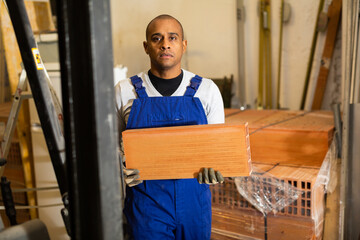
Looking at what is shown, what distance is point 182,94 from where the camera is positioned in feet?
5.82

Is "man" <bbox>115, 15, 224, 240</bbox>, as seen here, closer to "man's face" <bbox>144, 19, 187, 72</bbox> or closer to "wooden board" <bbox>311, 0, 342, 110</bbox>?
"man's face" <bbox>144, 19, 187, 72</bbox>

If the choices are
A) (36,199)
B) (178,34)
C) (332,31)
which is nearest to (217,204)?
(178,34)

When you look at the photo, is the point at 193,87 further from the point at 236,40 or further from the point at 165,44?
the point at 236,40

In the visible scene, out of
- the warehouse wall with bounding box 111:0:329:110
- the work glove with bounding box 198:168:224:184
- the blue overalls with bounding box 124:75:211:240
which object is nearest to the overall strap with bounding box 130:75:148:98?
the blue overalls with bounding box 124:75:211:240

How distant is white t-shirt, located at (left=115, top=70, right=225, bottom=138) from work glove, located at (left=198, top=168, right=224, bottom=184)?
12.4 inches

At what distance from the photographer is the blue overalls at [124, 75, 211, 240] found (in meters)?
1.71

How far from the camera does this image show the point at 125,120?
5.96ft

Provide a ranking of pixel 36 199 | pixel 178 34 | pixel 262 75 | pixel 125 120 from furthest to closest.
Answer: pixel 262 75
pixel 36 199
pixel 125 120
pixel 178 34

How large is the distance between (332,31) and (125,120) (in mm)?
2657

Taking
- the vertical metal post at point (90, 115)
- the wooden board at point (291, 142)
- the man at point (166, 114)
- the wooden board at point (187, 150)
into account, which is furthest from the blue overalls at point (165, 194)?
the wooden board at point (291, 142)

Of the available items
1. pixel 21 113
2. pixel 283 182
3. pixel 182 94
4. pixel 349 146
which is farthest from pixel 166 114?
pixel 21 113

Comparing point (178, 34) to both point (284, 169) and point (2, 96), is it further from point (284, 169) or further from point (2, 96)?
point (2, 96)

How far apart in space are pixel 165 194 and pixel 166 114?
1.21 feet

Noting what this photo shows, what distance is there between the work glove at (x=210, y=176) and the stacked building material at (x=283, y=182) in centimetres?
82
